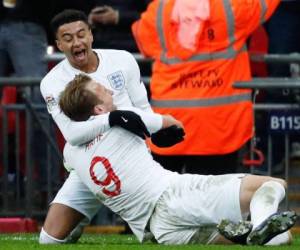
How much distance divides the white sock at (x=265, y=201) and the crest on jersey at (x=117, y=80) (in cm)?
162

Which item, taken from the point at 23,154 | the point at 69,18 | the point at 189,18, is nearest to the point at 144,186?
the point at 69,18

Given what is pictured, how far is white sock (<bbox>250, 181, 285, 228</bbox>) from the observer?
10.1 meters

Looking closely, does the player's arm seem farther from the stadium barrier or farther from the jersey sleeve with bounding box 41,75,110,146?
the stadium barrier

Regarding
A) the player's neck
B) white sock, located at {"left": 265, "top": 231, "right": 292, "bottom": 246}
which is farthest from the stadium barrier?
white sock, located at {"left": 265, "top": 231, "right": 292, "bottom": 246}

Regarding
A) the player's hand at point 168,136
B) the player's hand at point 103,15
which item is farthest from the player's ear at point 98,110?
the player's hand at point 103,15

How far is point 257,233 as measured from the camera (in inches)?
393

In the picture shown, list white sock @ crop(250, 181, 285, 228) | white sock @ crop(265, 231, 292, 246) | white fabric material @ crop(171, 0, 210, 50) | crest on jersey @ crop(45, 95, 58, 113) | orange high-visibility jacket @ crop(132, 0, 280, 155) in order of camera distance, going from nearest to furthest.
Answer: white sock @ crop(250, 181, 285, 228), white sock @ crop(265, 231, 292, 246), crest on jersey @ crop(45, 95, 58, 113), white fabric material @ crop(171, 0, 210, 50), orange high-visibility jacket @ crop(132, 0, 280, 155)

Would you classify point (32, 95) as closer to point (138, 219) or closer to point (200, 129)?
point (200, 129)

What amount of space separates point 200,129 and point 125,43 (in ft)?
8.94

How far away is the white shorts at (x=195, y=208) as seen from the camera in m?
10.5

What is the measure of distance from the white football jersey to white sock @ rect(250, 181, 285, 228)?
753 mm

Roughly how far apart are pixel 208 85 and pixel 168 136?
1.63m

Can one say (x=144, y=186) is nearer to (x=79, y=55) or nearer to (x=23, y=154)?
(x=79, y=55)

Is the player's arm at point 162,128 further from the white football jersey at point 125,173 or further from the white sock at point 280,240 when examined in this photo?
the white sock at point 280,240
